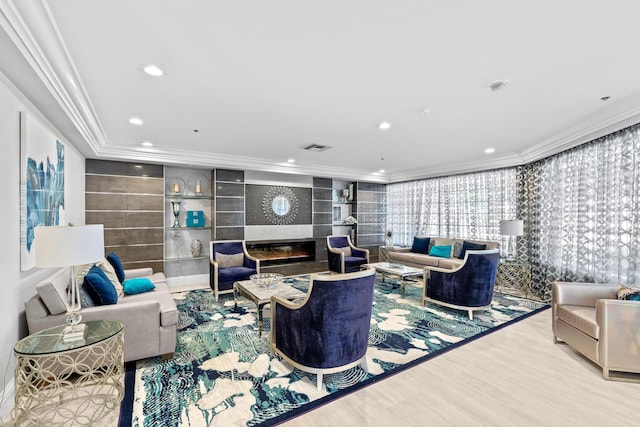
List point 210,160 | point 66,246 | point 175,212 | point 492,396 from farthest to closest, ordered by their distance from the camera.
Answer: point 175,212 < point 210,160 < point 492,396 < point 66,246

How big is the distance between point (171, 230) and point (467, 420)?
5.60 meters

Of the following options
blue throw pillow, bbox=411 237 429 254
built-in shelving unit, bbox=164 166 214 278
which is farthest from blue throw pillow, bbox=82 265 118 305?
blue throw pillow, bbox=411 237 429 254

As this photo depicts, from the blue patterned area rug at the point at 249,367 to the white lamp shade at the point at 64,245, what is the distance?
1155 millimetres

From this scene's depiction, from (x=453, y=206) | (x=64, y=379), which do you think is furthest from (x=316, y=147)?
(x=64, y=379)

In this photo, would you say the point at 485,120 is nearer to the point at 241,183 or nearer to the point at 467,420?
the point at 467,420

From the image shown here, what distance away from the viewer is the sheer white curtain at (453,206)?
234 inches

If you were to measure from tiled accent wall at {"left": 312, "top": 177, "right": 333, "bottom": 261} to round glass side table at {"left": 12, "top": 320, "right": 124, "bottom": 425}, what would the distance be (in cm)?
517

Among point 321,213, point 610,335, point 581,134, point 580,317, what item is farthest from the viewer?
point 321,213

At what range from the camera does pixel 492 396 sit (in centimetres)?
223

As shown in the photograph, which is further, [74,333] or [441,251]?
[441,251]

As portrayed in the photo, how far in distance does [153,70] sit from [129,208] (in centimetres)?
360

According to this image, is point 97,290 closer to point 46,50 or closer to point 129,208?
point 46,50

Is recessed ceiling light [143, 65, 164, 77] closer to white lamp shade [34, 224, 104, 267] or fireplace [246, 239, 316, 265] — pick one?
white lamp shade [34, 224, 104, 267]

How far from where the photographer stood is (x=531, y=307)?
436 centimetres
